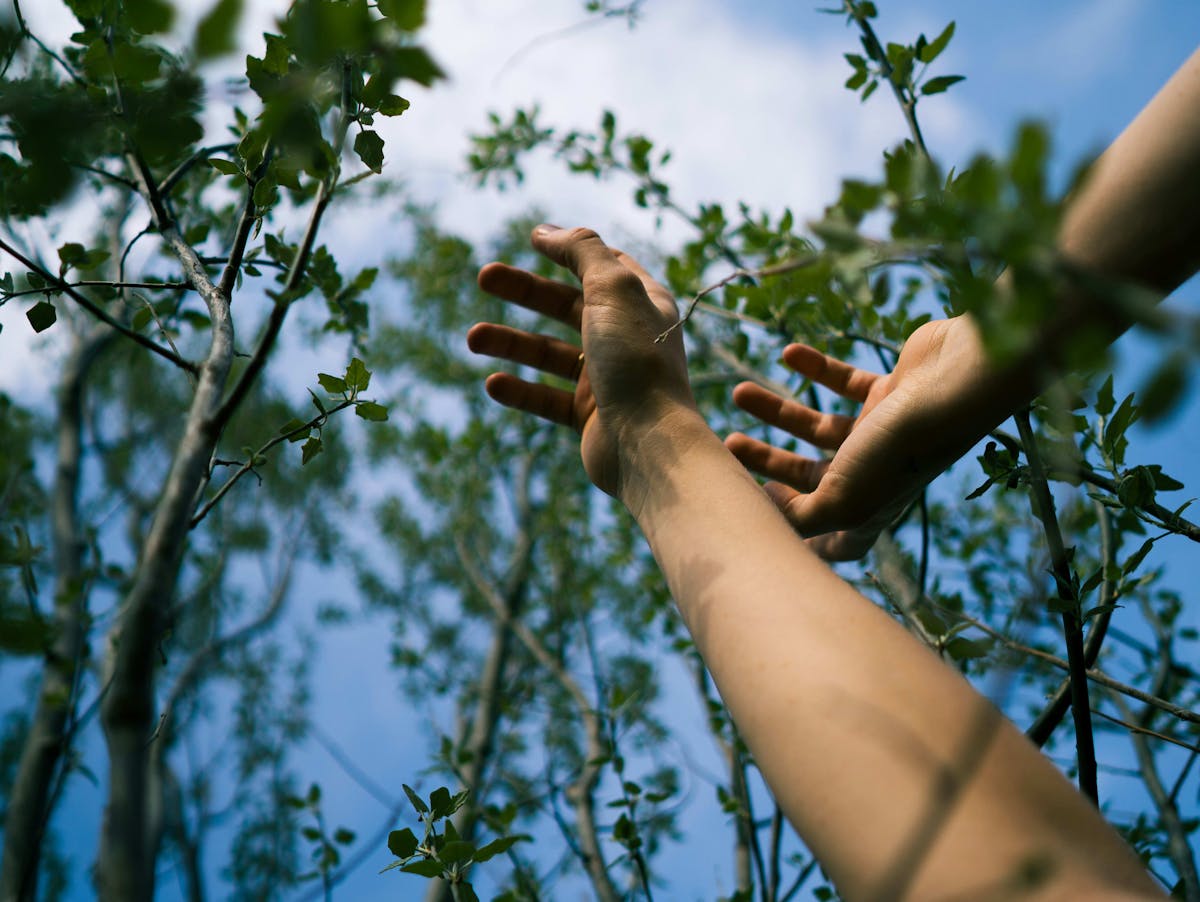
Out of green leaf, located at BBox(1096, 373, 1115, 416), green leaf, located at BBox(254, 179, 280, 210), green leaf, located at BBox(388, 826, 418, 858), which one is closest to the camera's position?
green leaf, located at BBox(254, 179, 280, 210)

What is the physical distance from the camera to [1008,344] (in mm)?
377

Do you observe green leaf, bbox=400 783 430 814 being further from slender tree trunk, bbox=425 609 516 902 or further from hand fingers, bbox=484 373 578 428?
slender tree trunk, bbox=425 609 516 902

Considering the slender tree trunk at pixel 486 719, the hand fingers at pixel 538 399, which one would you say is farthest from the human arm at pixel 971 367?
the slender tree trunk at pixel 486 719

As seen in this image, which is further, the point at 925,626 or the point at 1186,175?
the point at 925,626

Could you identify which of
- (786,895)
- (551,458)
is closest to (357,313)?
(786,895)

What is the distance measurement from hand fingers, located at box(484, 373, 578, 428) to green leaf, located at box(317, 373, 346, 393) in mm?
529

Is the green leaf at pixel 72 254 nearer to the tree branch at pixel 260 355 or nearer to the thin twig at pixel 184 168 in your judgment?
the thin twig at pixel 184 168

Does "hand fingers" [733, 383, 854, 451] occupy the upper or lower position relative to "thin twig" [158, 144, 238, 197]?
lower

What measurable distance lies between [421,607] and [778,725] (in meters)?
8.67

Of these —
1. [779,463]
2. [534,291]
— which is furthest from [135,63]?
[779,463]

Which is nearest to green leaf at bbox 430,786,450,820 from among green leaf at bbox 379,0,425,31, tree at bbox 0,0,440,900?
tree at bbox 0,0,440,900

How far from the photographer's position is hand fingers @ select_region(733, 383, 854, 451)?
1793mm

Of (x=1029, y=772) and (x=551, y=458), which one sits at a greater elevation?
(x=551, y=458)

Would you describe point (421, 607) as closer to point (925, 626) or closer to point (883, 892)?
point (925, 626)
